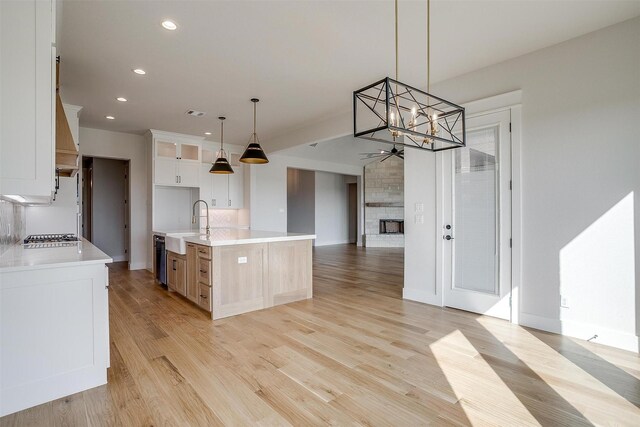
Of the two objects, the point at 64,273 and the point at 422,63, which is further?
the point at 422,63

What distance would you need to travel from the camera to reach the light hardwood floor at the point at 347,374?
192 cm

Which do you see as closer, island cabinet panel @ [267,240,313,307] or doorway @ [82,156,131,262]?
island cabinet panel @ [267,240,313,307]

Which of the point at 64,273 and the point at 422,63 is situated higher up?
the point at 422,63

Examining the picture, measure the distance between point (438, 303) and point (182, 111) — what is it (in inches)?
188

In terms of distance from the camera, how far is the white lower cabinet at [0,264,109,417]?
1.94 metres

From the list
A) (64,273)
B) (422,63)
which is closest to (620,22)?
(422,63)

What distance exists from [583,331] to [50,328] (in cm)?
429

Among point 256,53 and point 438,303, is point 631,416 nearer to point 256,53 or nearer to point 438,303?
point 438,303

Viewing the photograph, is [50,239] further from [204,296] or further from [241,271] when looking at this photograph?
[241,271]

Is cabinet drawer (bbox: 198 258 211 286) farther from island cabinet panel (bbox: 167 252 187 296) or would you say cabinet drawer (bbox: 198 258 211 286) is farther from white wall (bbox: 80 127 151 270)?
white wall (bbox: 80 127 151 270)

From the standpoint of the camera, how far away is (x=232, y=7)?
261cm

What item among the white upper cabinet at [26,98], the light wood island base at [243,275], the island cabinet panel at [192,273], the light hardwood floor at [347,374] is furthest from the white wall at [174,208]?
the white upper cabinet at [26,98]

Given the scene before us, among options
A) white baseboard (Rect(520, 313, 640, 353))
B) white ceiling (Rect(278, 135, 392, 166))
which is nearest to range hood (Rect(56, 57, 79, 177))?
white baseboard (Rect(520, 313, 640, 353))

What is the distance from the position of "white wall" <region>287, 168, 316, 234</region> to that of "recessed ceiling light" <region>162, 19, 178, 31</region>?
27.5 feet
